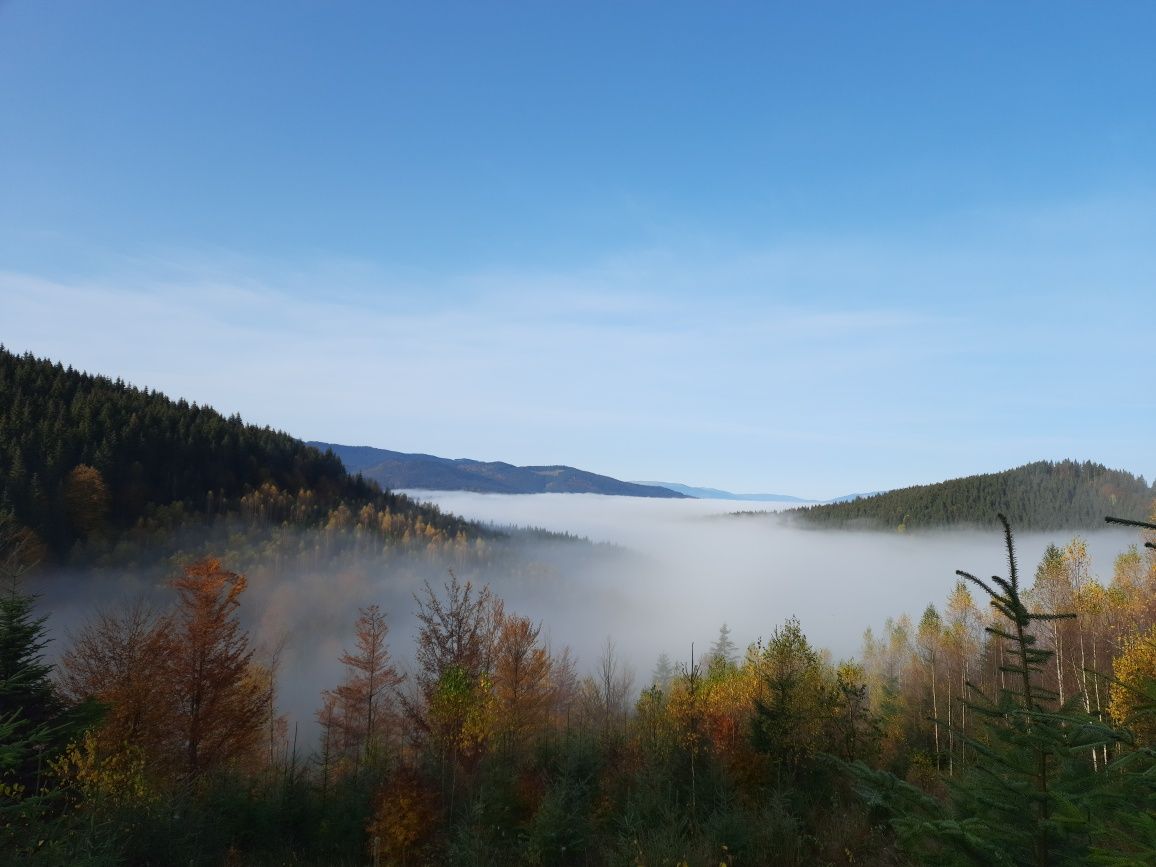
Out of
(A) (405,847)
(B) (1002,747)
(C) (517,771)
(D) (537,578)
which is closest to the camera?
(B) (1002,747)

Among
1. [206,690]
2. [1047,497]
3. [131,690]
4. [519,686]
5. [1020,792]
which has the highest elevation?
[1047,497]

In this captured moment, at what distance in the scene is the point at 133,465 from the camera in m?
124

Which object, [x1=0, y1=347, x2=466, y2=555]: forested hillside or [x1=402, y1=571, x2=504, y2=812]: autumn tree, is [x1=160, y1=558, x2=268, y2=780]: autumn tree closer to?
[x1=402, y1=571, x2=504, y2=812]: autumn tree

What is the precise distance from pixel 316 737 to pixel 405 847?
222 feet

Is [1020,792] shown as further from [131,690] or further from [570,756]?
[131,690]

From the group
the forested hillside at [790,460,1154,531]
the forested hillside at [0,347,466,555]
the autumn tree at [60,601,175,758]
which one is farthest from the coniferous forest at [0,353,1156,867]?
the forested hillside at [790,460,1154,531]

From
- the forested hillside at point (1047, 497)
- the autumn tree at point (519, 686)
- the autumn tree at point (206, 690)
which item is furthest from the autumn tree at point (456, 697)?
the forested hillside at point (1047, 497)

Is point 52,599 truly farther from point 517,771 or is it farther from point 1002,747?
point 1002,747

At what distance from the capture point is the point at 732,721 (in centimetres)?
3800

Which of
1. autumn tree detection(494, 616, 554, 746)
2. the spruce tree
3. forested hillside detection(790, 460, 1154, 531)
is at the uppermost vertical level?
forested hillside detection(790, 460, 1154, 531)

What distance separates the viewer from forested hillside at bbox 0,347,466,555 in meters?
107

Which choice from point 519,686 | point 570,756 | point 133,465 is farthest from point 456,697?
point 133,465

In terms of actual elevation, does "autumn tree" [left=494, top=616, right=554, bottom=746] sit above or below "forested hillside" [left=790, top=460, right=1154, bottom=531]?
below

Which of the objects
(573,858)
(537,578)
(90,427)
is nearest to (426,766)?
(573,858)
